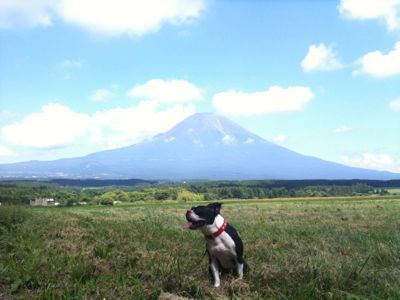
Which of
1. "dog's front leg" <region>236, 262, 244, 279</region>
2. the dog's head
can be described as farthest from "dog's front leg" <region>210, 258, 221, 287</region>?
the dog's head

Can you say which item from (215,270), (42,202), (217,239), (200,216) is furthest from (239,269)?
(42,202)

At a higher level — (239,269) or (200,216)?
(200,216)

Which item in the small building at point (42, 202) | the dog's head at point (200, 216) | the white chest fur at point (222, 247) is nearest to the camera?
the dog's head at point (200, 216)

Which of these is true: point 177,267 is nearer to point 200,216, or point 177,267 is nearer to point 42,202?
point 200,216

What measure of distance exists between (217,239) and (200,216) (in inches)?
19.5

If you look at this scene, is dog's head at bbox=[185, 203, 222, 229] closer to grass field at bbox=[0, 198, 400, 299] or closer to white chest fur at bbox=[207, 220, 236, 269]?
white chest fur at bbox=[207, 220, 236, 269]

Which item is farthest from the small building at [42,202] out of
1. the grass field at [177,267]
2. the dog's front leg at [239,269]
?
the dog's front leg at [239,269]

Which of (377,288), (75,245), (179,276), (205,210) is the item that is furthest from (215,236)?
(75,245)

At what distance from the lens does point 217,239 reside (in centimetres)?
670

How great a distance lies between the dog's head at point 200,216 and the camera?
6.45 m

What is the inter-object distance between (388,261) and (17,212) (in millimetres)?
11347

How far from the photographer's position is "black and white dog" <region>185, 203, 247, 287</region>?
6.51 metres

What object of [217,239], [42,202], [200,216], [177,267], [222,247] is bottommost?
[42,202]

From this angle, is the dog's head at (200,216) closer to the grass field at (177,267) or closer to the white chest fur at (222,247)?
the white chest fur at (222,247)
